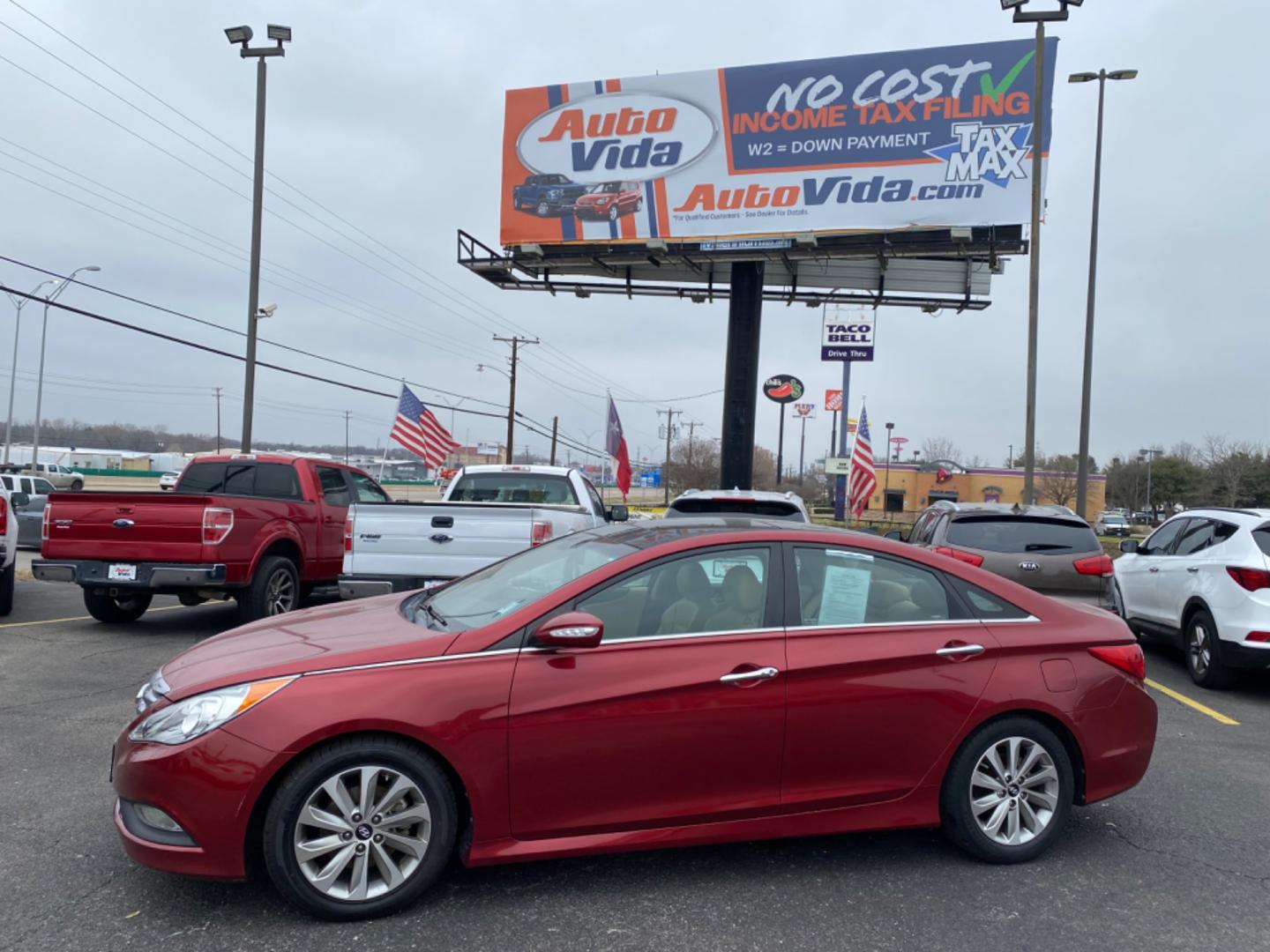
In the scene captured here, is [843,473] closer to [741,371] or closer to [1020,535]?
[741,371]

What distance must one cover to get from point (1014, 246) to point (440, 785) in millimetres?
19268

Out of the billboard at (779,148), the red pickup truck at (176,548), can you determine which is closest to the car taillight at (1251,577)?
the red pickup truck at (176,548)

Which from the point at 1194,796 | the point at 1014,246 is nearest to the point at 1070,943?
the point at 1194,796

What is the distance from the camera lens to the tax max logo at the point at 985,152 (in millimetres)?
19094

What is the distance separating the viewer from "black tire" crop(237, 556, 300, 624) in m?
9.17

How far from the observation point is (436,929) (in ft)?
11.3

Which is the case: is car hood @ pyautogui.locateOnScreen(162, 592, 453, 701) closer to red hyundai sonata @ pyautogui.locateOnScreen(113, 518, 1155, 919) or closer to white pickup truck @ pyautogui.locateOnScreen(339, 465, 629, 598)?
red hyundai sonata @ pyautogui.locateOnScreen(113, 518, 1155, 919)

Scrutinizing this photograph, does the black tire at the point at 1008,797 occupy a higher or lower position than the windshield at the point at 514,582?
lower

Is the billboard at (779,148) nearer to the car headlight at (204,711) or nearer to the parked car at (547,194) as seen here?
the parked car at (547,194)

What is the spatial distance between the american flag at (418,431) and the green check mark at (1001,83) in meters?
16.8

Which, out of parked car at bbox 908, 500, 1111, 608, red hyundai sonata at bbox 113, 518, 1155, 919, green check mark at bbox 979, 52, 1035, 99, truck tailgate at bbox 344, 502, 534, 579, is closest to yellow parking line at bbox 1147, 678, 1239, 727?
parked car at bbox 908, 500, 1111, 608

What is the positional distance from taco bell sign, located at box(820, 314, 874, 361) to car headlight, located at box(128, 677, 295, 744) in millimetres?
31786

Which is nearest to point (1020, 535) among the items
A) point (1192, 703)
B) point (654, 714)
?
point (1192, 703)

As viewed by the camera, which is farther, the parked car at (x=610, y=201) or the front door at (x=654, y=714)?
the parked car at (x=610, y=201)
